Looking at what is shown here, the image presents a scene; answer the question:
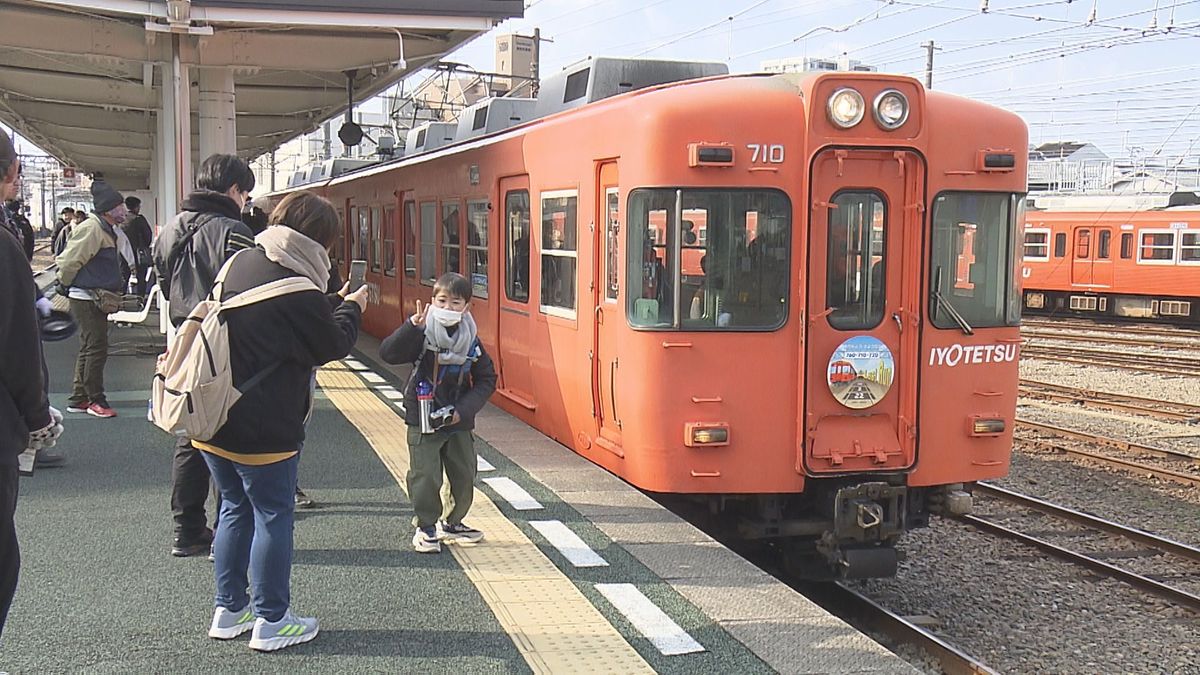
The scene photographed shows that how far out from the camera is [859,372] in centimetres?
571

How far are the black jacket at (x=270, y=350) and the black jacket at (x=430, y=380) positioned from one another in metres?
1.20

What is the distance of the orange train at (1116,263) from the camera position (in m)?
23.2

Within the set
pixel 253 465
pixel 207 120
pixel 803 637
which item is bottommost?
pixel 803 637

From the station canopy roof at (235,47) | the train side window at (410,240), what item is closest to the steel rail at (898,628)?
the train side window at (410,240)

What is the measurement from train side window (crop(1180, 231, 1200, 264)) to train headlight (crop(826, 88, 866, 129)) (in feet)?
67.8

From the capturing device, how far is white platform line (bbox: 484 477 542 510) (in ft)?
19.5

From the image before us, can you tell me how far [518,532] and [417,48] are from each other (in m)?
8.41

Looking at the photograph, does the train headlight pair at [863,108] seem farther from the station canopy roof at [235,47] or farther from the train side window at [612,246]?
the station canopy roof at [235,47]

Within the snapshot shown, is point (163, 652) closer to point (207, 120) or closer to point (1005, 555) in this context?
point (1005, 555)

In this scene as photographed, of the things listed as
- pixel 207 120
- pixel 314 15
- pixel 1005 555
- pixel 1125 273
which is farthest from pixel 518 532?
pixel 1125 273

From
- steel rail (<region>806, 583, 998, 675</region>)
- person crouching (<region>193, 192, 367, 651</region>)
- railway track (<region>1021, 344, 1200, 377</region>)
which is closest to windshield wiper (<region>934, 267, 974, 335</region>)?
steel rail (<region>806, 583, 998, 675</region>)

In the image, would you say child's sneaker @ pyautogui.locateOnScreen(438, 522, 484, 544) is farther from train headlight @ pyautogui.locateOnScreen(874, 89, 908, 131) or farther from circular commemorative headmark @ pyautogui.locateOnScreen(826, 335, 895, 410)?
train headlight @ pyautogui.locateOnScreen(874, 89, 908, 131)

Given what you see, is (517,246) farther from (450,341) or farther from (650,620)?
(650,620)

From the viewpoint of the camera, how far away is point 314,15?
10445 millimetres
